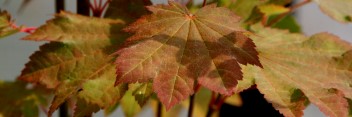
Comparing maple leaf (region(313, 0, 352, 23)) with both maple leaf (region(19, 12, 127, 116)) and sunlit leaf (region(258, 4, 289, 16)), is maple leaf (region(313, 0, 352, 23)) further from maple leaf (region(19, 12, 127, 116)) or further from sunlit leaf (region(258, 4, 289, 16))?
maple leaf (region(19, 12, 127, 116))

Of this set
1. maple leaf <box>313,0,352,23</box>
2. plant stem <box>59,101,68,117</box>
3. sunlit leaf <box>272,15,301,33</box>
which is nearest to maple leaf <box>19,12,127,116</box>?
plant stem <box>59,101,68,117</box>

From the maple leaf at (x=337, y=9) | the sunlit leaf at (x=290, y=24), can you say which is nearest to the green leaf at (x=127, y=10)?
the maple leaf at (x=337, y=9)

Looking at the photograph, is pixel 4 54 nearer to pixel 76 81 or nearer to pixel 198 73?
pixel 76 81

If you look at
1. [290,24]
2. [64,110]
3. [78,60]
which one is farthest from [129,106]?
[290,24]

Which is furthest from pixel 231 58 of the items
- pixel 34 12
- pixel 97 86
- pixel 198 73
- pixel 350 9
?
pixel 34 12

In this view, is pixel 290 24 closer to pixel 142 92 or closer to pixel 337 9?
pixel 337 9

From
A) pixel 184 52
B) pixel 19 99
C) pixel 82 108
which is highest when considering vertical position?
pixel 184 52
